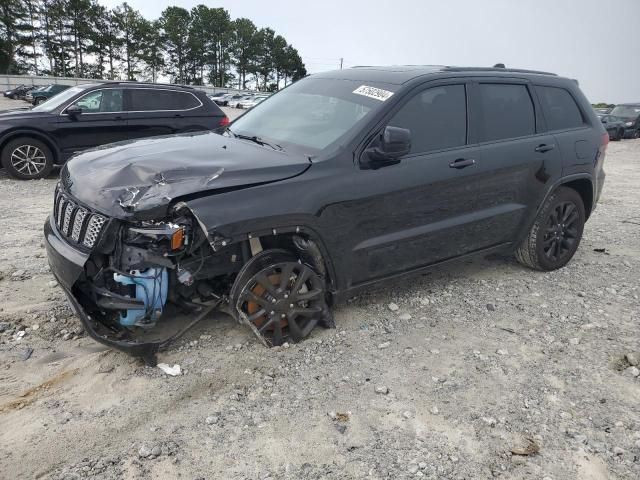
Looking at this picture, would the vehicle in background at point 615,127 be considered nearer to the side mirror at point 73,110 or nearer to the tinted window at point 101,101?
the tinted window at point 101,101

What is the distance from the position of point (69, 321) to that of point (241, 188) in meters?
1.68

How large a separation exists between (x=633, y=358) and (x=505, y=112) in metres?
2.16

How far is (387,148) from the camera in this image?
3.43m

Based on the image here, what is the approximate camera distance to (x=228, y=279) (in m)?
3.40

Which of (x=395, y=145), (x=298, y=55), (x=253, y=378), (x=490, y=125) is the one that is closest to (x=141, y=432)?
(x=253, y=378)

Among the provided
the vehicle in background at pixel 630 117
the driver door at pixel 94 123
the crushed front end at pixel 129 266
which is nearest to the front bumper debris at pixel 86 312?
the crushed front end at pixel 129 266

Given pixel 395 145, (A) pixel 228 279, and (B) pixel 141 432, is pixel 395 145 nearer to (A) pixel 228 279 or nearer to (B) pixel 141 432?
(A) pixel 228 279

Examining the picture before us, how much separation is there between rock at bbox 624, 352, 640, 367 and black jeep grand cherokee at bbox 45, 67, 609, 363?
1.34 meters

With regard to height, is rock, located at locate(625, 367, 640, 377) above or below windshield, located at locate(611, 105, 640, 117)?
below

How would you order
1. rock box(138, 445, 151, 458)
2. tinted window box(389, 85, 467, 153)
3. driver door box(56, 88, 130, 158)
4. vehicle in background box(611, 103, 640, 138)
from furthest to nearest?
vehicle in background box(611, 103, 640, 138) → driver door box(56, 88, 130, 158) → tinted window box(389, 85, 467, 153) → rock box(138, 445, 151, 458)

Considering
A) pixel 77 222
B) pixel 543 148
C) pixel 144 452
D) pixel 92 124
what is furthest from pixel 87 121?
pixel 144 452

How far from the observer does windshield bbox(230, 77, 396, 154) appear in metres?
3.69

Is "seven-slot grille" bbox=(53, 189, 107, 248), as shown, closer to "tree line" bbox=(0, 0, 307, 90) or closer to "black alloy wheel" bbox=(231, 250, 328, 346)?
"black alloy wheel" bbox=(231, 250, 328, 346)

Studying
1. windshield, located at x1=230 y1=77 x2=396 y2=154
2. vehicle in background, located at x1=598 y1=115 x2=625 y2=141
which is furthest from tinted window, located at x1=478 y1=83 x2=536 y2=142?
vehicle in background, located at x1=598 y1=115 x2=625 y2=141
